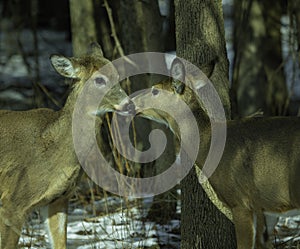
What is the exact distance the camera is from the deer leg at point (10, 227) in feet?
24.0

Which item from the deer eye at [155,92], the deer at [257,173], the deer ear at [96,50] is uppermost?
the deer ear at [96,50]

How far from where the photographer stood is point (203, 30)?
7.62 m

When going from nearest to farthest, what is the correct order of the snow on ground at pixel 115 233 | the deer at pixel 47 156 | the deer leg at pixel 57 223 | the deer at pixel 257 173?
the deer at pixel 257 173 < the deer at pixel 47 156 < the deer leg at pixel 57 223 < the snow on ground at pixel 115 233

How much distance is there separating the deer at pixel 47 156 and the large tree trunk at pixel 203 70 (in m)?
0.77

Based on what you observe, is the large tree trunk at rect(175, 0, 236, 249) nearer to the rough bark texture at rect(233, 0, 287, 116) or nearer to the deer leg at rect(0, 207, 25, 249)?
the deer leg at rect(0, 207, 25, 249)

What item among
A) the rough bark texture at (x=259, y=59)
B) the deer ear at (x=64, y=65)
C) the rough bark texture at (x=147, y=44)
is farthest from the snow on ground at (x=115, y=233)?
the rough bark texture at (x=259, y=59)

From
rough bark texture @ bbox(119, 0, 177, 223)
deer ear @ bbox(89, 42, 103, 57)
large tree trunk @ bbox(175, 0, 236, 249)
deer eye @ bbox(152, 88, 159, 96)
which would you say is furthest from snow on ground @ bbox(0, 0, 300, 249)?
deer ear @ bbox(89, 42, 103, 57)

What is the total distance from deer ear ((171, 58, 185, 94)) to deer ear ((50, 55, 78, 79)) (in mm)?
906

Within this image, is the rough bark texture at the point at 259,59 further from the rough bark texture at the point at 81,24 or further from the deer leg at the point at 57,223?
the deer leg at the point at 57,223

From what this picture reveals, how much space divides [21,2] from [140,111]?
10348mm

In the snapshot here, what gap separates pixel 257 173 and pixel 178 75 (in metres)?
1.12

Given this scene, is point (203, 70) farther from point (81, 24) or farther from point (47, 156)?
point (81, 24)

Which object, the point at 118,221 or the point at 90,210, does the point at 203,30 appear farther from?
the point at 90,210

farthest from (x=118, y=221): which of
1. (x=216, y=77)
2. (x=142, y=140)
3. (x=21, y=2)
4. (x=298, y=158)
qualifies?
(x=21, y=2)
